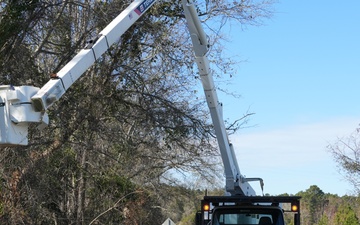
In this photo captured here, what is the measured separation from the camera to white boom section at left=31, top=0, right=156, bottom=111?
9.48 metres

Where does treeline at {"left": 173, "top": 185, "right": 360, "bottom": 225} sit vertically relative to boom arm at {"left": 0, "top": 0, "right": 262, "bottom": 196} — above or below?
above

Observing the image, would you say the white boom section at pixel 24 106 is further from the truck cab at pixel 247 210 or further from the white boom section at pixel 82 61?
the truck cab at pixel 247 210

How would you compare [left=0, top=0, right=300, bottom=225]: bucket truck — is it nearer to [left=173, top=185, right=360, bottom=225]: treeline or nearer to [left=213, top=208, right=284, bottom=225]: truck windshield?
[left=213, top=208, right=284, bottom=225]: truck windshield

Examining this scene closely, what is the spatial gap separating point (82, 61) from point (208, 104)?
570 centimetres

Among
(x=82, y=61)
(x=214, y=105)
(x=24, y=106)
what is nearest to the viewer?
(x=24, y=106)

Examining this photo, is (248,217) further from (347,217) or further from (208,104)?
(347,217)

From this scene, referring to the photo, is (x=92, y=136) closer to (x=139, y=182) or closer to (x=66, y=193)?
(x=66, y=193)

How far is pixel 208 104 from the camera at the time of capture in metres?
16.2

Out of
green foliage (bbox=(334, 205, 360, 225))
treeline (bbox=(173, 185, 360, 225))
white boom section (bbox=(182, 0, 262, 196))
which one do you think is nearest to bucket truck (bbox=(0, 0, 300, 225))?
white boom section (bbox=(182, 0, 262, 196))

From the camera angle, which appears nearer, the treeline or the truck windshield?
the truck windshield

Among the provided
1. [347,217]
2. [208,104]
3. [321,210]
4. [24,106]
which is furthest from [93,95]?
[321,210]

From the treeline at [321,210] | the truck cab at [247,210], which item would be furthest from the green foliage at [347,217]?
the truck cab at [247,210]

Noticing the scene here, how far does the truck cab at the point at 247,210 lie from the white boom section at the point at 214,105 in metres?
1.38

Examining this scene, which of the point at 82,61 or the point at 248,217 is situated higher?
the point at 82,61
